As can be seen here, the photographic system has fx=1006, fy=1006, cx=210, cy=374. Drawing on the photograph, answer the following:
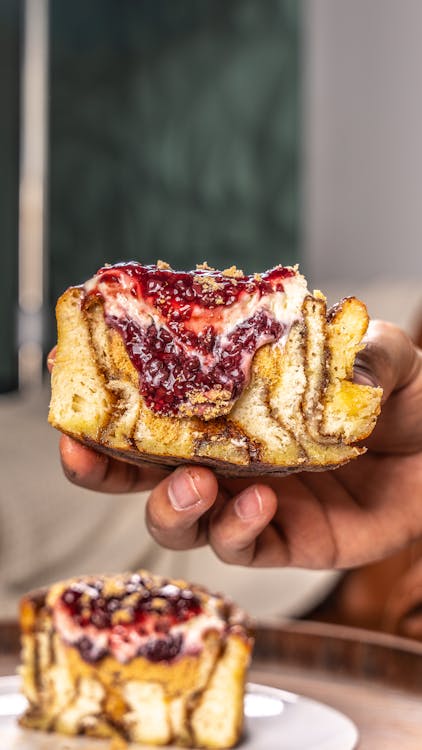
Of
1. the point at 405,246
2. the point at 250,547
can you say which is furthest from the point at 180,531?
the point at 405,246

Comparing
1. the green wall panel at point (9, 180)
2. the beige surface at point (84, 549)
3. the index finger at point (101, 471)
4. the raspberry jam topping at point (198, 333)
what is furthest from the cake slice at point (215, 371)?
the green wall panel at point (9, 180)

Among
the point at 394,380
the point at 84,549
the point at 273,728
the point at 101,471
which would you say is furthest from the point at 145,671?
the point at 84,549

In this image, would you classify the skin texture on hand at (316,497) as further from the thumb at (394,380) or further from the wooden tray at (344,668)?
the wooden tray at (344,668)

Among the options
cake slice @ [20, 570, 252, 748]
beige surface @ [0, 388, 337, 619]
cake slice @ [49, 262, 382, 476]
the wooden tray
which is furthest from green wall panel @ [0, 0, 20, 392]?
cake slice @ [49, 262, 382, 476]

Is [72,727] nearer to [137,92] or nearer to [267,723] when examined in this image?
[267,723]

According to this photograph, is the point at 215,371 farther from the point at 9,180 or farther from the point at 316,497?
the point at 9,180

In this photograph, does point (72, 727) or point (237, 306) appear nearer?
point (237, 306)

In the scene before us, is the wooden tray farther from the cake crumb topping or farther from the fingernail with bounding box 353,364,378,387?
the cake crumb topping
